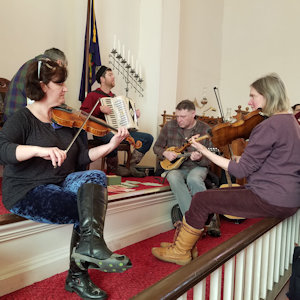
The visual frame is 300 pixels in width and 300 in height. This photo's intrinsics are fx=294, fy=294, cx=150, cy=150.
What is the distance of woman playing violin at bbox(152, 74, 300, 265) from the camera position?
1.45 m

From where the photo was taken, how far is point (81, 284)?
51.6 inches

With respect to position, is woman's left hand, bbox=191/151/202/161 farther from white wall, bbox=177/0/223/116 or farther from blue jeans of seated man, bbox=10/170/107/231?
white wall, bbox=177/0/223/116

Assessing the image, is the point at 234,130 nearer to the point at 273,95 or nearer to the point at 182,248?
the point at 273,95

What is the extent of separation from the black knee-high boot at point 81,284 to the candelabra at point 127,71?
2788mm

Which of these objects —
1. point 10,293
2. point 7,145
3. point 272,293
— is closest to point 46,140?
point 7,145

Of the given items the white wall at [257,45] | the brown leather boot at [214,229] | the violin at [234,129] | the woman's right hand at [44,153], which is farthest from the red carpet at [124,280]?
the white wall at [257,45]

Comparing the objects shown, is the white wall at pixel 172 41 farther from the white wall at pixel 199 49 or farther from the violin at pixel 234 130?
the violin at pixel 234 130

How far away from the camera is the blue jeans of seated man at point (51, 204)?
1.25m

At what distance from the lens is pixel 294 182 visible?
4.78 ft

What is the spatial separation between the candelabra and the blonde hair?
2.42 m

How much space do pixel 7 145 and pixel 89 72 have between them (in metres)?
2.52

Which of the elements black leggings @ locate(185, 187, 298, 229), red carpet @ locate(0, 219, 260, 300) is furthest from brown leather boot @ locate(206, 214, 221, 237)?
black leggings @ locate(185, 187, 298, 229)

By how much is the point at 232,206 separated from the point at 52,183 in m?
0.91

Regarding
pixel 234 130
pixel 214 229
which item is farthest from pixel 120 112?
pixel 214 229
